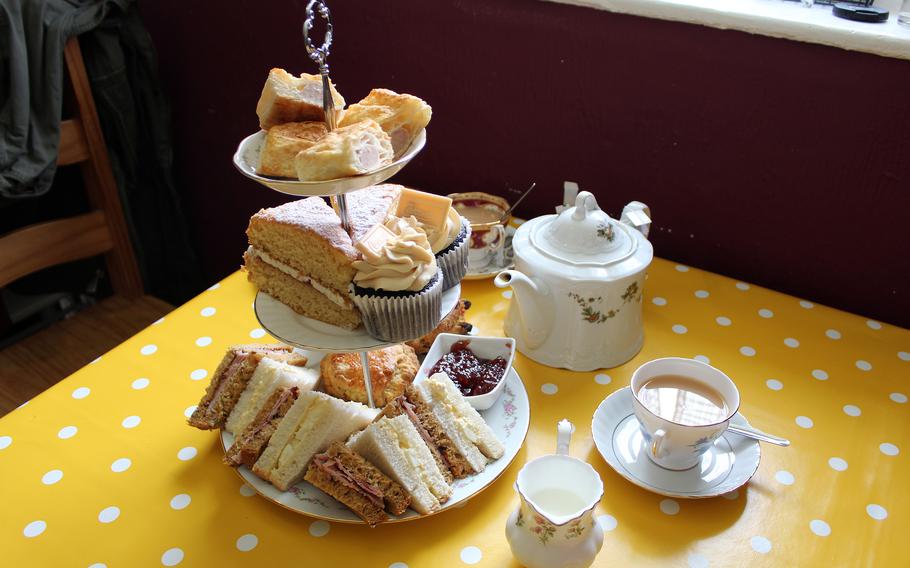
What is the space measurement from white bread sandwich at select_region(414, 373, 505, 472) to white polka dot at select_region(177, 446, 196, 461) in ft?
1.14

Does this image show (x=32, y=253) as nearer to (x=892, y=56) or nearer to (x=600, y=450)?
(x=600, y=450)

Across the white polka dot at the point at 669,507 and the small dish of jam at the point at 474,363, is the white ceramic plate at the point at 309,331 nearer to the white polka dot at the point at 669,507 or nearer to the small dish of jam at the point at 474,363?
the small dish of jam at the point at 474,363

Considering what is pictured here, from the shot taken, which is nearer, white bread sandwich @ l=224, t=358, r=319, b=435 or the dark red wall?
white bread sandwich @ l=224, t=358, r=319, b=435

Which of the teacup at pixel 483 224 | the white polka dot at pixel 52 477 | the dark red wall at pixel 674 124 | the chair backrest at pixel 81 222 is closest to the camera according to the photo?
the white polka dot at pixel 52 477

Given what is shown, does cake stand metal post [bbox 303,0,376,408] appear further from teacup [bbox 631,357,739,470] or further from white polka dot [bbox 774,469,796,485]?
white polka dot [bbox 774,469,796,485]

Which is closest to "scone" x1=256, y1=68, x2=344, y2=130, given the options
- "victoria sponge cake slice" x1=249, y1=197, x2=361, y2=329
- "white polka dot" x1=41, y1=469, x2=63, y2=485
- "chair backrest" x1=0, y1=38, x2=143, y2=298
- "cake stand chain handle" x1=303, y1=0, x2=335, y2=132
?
"cake stand chain handle" x1=303, y1=0, x2=335, y2=132

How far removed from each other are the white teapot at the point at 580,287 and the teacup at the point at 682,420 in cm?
16

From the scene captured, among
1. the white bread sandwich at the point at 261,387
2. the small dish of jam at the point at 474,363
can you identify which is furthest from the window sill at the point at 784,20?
the white bread sandwich at the point at 261,387

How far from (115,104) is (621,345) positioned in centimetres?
145

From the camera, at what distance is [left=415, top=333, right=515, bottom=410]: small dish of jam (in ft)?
3.74

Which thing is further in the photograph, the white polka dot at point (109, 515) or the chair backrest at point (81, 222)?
the chair backrest at point (81, 222)

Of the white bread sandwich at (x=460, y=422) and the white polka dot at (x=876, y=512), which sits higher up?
the white bread sandwich at (x=460, y=422)

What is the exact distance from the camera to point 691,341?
1.31 metres

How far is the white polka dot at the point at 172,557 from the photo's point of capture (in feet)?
3.09
